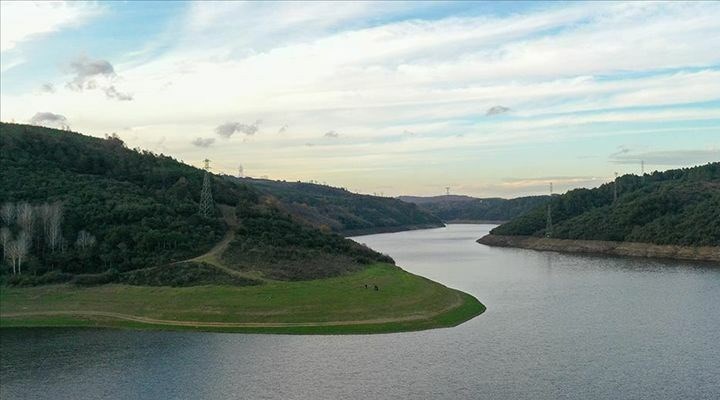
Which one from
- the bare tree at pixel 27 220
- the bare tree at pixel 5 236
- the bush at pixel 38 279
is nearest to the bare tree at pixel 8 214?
the bare tree at pixel 27 220

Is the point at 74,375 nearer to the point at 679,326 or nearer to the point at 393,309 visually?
the point at 393,309

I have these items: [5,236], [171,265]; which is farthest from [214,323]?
[5,236]

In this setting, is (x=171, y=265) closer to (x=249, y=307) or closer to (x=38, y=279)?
(x=38, y=279)

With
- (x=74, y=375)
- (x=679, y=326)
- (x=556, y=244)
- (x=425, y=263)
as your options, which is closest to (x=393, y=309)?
(x=679, y=326)

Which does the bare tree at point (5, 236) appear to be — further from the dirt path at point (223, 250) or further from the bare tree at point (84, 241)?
the dirt path at point (223, 250)

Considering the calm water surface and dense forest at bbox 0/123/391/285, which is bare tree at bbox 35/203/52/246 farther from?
the calm water surface
